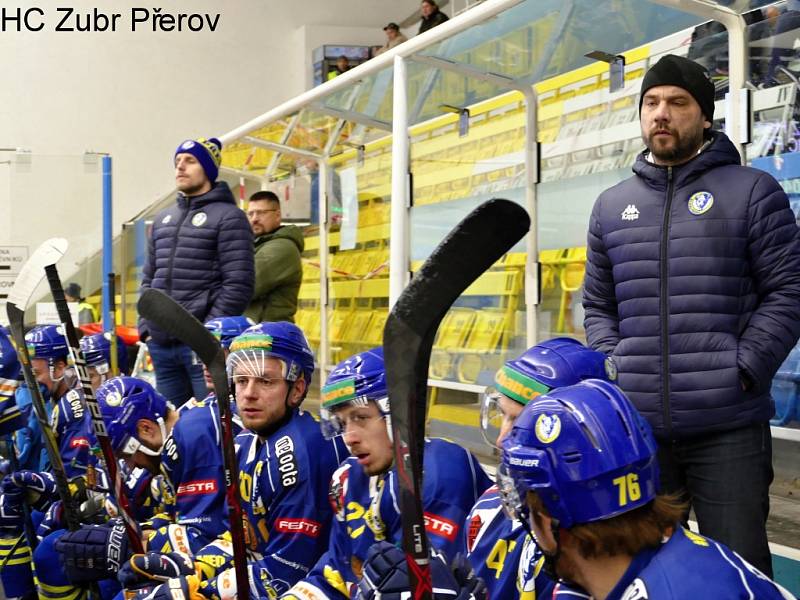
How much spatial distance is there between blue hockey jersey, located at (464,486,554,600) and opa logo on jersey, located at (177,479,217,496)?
103 centimetres

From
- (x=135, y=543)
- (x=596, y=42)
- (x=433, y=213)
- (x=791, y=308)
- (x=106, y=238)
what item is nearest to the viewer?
(x=791, y=308)

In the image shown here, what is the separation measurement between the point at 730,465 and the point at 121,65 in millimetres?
11839

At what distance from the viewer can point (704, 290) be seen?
2305 millimetres

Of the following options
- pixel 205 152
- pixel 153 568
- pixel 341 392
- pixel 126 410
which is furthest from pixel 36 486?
pixel 341 392

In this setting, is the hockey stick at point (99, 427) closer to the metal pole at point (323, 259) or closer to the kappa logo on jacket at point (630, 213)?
the kappa logo on jacket at point (630, 213)

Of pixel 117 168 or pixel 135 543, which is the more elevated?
pixel 117 168

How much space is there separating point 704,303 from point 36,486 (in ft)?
7.46

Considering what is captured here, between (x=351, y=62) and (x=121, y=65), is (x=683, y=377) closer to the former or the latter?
(x=351, y=62)

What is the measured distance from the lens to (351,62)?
1247cm

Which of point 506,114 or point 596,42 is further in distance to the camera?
point 506,114

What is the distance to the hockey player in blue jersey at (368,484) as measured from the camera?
1.97 meters

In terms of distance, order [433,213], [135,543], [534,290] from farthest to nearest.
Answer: [433,213]
[534,290]
[135,543]

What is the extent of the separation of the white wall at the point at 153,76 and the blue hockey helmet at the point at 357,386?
1089cm

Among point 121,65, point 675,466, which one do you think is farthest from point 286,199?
point 121,65
